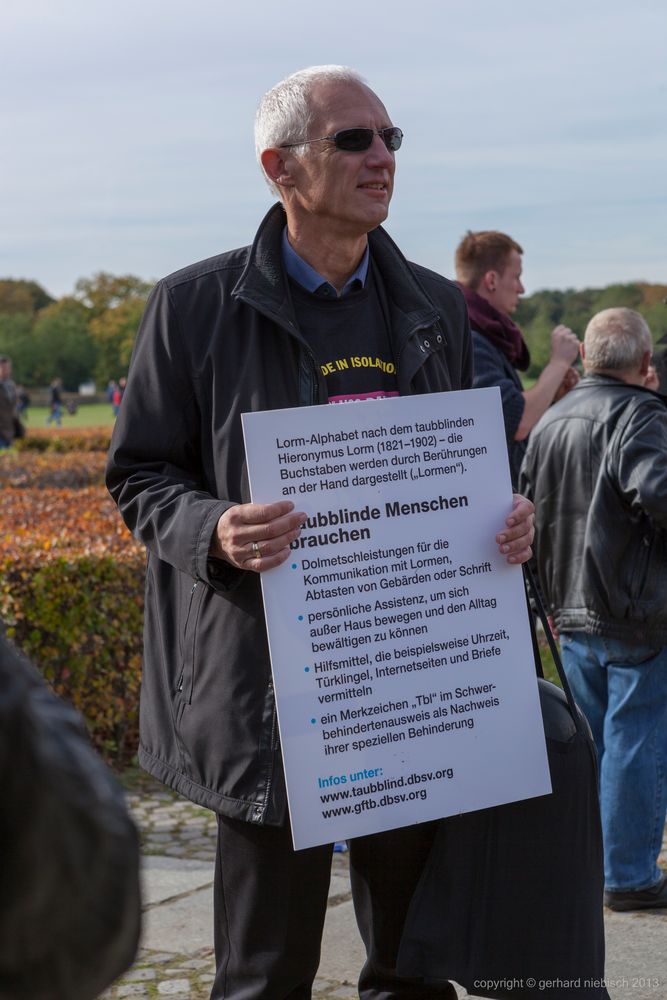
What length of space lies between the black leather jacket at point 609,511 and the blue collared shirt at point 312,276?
175cm

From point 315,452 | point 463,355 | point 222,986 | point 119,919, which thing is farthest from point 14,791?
point 463,355

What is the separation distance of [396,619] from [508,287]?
317 cm

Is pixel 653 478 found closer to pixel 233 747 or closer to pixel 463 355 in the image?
pixel 463 355

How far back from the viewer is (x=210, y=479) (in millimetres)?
2773

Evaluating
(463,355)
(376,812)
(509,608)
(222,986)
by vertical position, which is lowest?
(222,986)

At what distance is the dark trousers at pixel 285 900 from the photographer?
8.74ft

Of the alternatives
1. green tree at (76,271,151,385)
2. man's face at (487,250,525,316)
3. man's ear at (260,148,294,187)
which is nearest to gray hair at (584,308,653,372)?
man's face at (487,250,525,316)

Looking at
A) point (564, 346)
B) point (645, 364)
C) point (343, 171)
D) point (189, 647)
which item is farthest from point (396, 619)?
point (564, 346)

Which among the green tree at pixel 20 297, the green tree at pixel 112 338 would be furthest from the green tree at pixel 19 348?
the green tree at pixel 20 297

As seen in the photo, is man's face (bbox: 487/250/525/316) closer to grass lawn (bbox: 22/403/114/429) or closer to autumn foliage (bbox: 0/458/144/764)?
autumn foliage (bbox: 0/458/144/764)

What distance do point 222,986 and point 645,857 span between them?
7.08 ft

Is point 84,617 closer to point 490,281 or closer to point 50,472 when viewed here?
point 490,281

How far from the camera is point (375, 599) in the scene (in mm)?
2611

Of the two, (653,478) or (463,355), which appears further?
(653,478)
